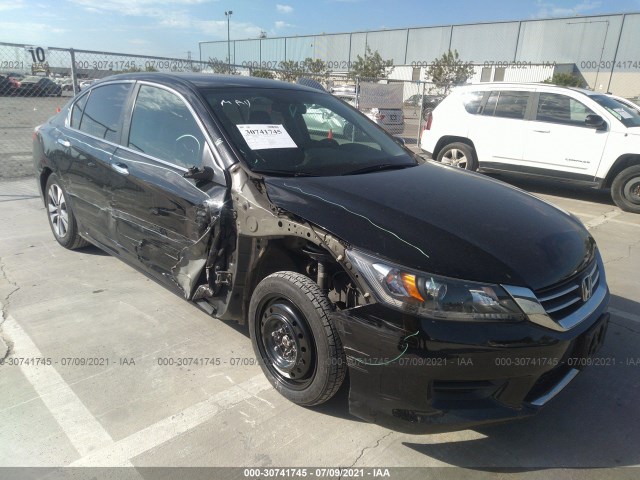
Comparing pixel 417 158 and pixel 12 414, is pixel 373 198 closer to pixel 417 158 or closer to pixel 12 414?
pixel 417 158

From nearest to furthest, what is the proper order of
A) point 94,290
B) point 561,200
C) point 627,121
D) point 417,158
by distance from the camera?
point 417,158 → point 94,290 → point 627,121 → point 561,200

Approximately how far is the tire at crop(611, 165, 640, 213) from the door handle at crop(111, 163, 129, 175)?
710 centimetres

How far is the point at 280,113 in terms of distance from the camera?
3.46m

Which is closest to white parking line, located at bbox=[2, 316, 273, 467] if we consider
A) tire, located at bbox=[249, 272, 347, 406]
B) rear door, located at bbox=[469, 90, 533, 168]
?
tire, located at bbox=[249, 272, 347, 406]

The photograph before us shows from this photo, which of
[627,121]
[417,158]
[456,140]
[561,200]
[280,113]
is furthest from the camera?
[456,140]

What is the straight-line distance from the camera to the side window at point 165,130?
3105 mm

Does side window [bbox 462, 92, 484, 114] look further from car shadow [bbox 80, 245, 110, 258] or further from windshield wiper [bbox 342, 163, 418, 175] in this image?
car shadow [bbox 80, 245, 110, 258]

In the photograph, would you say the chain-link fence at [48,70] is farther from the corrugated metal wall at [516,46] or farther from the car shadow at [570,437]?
the corrugated metal wall at [516,46]

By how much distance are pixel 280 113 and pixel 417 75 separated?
54.7 m

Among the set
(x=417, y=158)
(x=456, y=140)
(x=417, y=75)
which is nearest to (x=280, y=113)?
(x=417, y=158)

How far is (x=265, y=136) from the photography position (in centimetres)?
310

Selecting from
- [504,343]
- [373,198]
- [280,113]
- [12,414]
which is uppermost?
[280,113]

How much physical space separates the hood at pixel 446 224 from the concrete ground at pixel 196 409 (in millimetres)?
859

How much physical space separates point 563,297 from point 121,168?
3027mm
